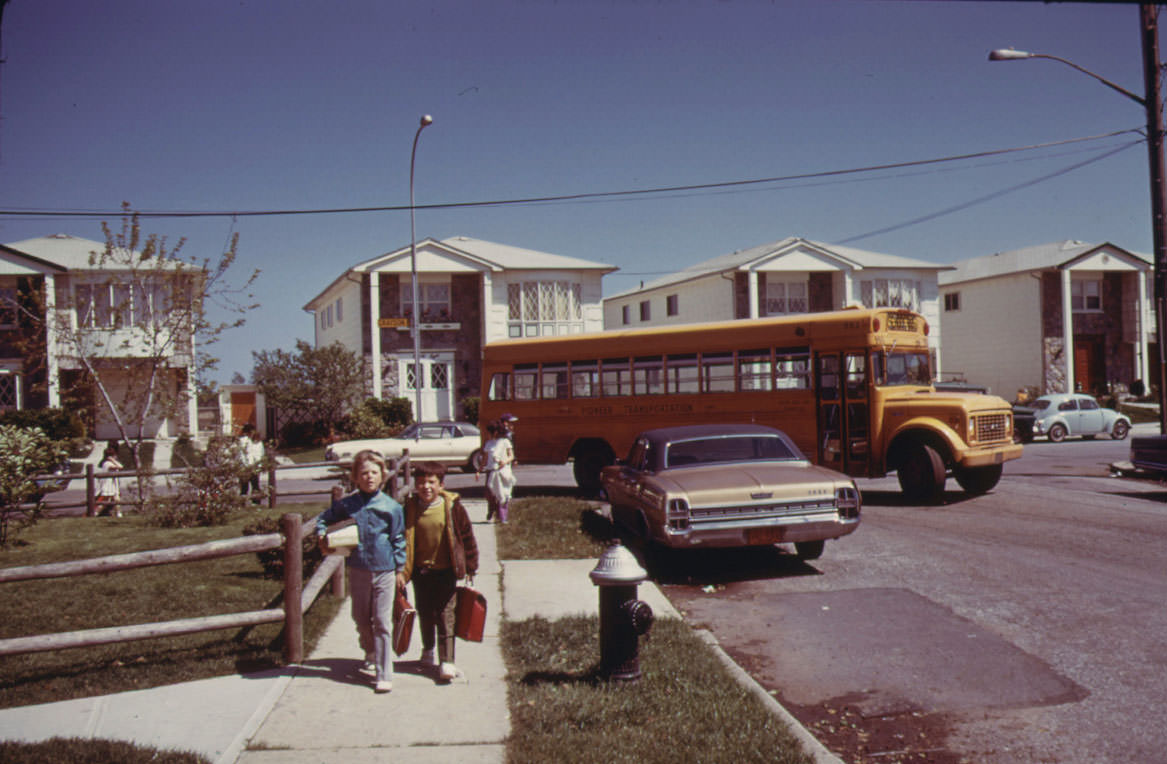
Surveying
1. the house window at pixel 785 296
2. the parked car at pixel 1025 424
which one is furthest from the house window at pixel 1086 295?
the parked car at pixel 1025 424

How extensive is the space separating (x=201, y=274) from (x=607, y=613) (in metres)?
16.2

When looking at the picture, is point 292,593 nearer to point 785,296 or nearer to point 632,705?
point 632,705

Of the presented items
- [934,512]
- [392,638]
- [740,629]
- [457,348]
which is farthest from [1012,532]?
[457,348]

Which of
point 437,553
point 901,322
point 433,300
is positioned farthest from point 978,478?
point 433,300

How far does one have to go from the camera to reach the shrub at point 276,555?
9266mm

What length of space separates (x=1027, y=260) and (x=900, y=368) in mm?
33265

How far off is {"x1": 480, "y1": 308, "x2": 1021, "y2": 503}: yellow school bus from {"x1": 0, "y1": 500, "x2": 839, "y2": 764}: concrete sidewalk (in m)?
8.64

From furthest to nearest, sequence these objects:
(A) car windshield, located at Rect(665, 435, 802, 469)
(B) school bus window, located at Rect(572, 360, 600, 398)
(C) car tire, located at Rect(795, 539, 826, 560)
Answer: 1. (B) school bus window, located at Rect(572, 360, 600, 398)
2. (A) car windshield, located at Rect(665, 435, 802, 469)
3. (C) car tire, located at Rect(795, 539, 826, 560)

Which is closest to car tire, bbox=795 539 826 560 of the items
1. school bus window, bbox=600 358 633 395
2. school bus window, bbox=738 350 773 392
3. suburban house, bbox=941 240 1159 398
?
school bus window, bbox=738 350 773 392

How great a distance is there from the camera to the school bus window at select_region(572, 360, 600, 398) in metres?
17.2

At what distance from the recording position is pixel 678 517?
366 inches

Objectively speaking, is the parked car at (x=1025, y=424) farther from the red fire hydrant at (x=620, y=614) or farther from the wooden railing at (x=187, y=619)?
the wooden railing at (x=187, y=619)

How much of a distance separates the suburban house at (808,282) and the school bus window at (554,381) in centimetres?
2327

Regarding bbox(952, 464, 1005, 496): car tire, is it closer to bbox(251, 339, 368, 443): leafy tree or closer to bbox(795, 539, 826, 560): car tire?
A: bbox(795, 539, 826, 560): car tire
